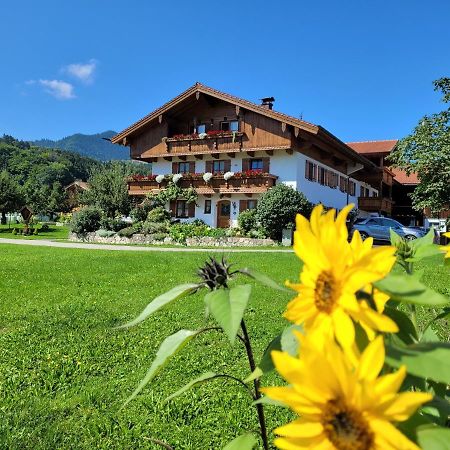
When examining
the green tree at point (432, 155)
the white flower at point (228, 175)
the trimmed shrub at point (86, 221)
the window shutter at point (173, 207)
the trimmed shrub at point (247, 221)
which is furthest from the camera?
the window shutter at point (173, 207)

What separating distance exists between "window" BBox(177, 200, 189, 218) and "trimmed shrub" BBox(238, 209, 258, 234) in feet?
15.8

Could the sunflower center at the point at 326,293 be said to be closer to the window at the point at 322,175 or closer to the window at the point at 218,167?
the window at the point at 218,167

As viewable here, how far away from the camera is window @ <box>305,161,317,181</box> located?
84.9 feet

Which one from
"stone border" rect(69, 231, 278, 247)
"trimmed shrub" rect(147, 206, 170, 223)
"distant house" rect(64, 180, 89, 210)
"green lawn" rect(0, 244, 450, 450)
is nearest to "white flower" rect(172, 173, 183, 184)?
"trimmed shrub" rect(147, 206, 170, 223)

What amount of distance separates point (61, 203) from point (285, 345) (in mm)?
71159

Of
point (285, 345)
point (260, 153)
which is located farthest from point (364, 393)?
point (260, 153)

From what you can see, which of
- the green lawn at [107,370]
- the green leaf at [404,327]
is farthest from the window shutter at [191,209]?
the green leaf at [404,327]

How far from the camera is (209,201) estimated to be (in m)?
27.2

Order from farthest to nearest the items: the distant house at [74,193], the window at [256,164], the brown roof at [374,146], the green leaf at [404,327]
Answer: the distant house at [74,193]
the brown roof at [374,146]
the window at [256,164]
the green leaf at [404,327]

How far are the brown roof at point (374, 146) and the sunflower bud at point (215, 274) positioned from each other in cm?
3578

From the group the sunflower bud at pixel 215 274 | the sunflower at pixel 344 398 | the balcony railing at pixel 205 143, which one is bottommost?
the sunflower at pixel 344 398

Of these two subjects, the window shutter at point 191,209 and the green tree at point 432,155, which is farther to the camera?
the window shutter at point 191,209

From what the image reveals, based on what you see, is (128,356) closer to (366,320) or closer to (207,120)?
(366,320)

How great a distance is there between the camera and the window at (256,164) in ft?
86.0
